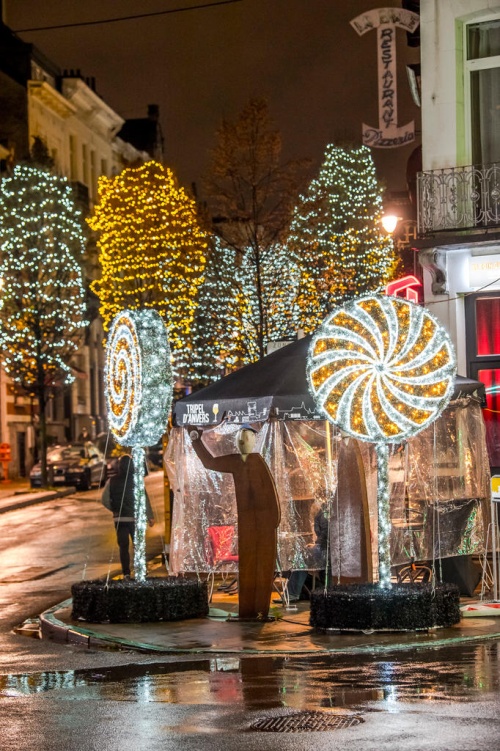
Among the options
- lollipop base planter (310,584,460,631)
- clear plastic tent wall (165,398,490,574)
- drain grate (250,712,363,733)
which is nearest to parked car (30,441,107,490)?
clear plastic tent wall (165,398,490,574)

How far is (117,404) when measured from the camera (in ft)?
49.2

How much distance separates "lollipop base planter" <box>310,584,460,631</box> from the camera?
12.5m

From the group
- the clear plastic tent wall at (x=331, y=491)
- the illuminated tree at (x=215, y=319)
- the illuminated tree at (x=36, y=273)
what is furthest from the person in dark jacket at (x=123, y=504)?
the illuminated tree at (x=36, y=273)

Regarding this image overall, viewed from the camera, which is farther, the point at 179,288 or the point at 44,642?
the point at 179,288

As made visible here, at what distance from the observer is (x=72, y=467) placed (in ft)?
152

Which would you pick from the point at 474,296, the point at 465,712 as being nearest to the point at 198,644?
the point at 465,712

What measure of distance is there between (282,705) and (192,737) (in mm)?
1187

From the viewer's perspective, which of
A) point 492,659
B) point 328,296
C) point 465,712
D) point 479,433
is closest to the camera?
point 465,712

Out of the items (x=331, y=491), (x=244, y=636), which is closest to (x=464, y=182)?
(x=331, y=491)

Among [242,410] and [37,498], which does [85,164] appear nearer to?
[37,498]

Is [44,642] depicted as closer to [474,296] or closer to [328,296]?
[474,296]

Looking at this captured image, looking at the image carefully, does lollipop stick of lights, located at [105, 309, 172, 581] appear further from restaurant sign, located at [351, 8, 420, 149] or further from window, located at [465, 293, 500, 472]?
restaurant sign, located at [351, 8, 420, 149]

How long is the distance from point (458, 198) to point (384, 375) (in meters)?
7.59

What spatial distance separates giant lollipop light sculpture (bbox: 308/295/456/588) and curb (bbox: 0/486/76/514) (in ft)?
78.5
